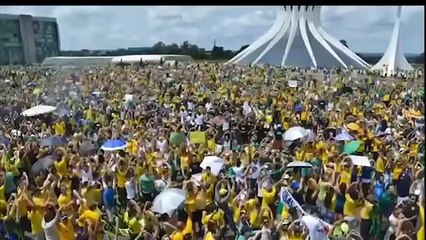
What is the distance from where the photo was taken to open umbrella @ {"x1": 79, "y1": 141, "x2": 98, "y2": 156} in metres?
8.86

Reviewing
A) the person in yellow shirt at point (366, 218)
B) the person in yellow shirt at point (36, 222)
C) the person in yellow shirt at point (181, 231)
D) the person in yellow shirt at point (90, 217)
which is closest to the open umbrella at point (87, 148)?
the person in yellow shirt at point (36, 222)

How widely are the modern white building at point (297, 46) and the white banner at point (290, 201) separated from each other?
35714 mm

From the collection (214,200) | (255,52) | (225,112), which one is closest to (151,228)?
(214,200)

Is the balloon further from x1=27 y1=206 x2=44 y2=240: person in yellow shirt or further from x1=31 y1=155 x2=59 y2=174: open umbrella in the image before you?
x1=31 y1=155 x2=59 y2=174: open umbrella

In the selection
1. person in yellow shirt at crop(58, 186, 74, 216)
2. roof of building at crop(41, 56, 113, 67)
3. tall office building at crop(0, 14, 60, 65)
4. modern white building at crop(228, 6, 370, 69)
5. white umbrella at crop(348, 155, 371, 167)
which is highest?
tall office building at crop(0, 14, 60, 65)

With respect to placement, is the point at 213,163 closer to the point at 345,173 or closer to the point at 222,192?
the point at 222,192

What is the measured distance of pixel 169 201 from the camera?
5871mm

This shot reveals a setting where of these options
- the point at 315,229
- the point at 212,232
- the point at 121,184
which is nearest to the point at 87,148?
the point at 121,184

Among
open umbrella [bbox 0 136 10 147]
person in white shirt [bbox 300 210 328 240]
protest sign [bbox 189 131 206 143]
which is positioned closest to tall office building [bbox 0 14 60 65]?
open umbrella [bbox 0 136 10 147]

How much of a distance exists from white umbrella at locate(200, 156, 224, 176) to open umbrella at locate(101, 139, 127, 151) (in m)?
1.56

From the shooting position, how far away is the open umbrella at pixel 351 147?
28.2 feet

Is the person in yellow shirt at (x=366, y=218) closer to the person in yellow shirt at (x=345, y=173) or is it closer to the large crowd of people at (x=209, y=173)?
Result: the large crowd of people at (x=209, y=173)

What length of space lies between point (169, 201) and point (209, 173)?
111 cm

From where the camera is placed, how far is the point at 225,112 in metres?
13.8
